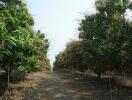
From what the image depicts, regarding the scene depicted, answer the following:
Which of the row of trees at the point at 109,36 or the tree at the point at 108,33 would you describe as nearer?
the row of trees at the point at 109,36

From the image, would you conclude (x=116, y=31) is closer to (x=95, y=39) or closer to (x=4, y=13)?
(x=95, y=39)

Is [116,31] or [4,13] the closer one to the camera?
[4,13]

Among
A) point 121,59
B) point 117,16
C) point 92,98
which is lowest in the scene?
point 92,98

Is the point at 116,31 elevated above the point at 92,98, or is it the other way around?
the point at 116,31

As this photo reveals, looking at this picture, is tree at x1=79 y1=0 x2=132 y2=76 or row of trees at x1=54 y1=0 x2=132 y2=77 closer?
row of trees at x1=54 y1=0 x2=132 y2=77

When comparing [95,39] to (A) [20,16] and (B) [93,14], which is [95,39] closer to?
(B) [93,14]

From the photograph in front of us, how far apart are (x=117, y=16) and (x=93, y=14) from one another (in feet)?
9.70

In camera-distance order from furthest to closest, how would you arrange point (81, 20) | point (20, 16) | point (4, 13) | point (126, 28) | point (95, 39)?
point (81, 20) → point (95, 39) → point (126, 28) → point (20, 16) → point (4, 13)

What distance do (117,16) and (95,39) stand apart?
3294mm

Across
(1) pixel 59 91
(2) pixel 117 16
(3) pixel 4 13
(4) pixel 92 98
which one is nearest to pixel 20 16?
(3) pixel 4 13

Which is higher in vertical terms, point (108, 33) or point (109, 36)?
point (108, 33)

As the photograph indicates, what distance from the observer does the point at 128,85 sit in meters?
33.1

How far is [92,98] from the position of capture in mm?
26000

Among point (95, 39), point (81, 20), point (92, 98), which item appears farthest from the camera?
point (81, 20)
